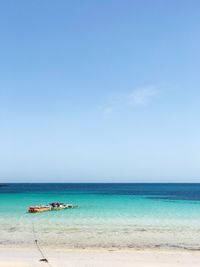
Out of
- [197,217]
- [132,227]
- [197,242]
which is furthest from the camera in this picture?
[197,217]

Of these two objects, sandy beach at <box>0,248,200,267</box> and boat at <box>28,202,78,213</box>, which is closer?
sandy beach at <box>0,248,200,267</box>

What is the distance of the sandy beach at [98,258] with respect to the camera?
52.3ft

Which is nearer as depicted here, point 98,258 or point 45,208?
point 98,258

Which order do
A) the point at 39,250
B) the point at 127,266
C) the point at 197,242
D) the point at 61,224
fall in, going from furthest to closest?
the point at 61,224
the point at 197,242
the point at 39,250
the point at 127,266

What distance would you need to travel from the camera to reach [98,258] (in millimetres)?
16984

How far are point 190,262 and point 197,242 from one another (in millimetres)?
5144

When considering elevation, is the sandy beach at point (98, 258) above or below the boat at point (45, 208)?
below

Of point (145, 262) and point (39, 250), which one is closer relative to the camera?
point (145, 262)

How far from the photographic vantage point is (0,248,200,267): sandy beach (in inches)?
628

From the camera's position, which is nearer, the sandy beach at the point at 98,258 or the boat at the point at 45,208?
the sandy beach at the point at 98,258

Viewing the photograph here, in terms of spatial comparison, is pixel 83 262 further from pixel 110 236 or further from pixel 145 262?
pixel 110 236

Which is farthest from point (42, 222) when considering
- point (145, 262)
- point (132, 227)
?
point (145, 262)

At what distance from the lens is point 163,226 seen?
27.3 m

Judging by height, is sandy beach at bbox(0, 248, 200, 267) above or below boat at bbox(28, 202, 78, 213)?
below
